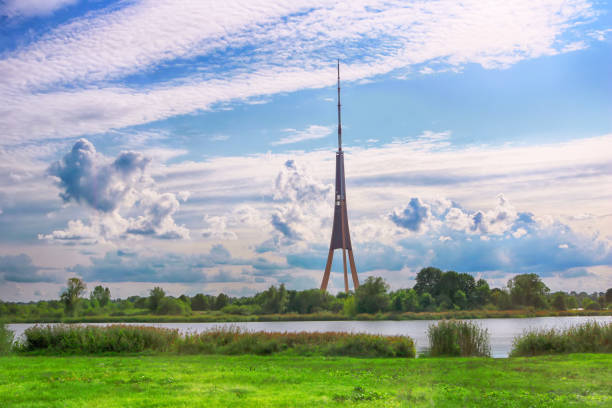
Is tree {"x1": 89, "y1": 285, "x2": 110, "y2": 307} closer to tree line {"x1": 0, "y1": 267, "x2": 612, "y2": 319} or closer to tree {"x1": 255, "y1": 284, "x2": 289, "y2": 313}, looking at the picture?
tree line {"x1": 0, "y1": 267, "x2": 612, "y2": 319}

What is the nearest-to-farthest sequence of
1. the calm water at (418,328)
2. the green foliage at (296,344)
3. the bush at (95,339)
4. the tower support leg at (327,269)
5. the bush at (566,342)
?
1. the bush at (566,342)
2. the green foliage at (296,344)
3. the bush at (95,339)
4. the calm water at (418,328)
5. the tower support leg at (327,269)

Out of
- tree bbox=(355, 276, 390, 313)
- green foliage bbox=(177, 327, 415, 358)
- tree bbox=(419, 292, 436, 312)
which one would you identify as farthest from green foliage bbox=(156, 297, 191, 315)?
green foliage bbox=(177, 327, 415, 358)

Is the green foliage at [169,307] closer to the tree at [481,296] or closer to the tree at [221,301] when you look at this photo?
the tree at [221,301]

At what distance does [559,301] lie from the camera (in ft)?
279

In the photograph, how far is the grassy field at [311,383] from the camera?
41.1 ft

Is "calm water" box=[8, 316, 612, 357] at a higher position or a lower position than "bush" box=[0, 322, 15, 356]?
lower

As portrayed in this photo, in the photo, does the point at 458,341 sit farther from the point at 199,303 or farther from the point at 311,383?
the point at 199,303

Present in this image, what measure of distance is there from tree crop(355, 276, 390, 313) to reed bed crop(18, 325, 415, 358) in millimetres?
52557

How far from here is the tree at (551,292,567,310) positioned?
277 feet

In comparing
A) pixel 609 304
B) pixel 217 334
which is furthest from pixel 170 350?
pixel 609 304

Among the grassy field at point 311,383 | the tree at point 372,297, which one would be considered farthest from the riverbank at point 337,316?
the grassy field at point 311,383

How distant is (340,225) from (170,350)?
70493 mm

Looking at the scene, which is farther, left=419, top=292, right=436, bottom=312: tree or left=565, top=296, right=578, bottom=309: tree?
left=565, top=296, right=578, bottom=309: tree

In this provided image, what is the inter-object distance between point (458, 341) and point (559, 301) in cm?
6819
